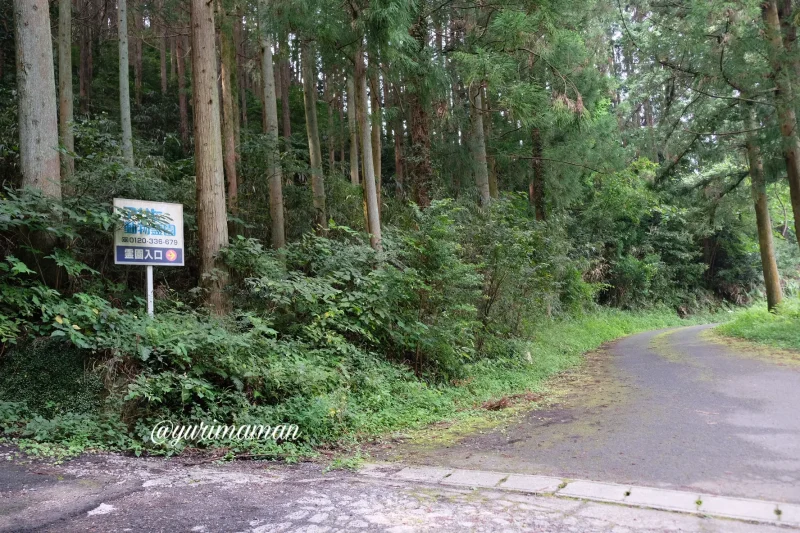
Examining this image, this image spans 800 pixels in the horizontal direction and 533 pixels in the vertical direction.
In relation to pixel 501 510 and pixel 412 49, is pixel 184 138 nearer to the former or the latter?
pixel 412 49

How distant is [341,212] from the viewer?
575 inches

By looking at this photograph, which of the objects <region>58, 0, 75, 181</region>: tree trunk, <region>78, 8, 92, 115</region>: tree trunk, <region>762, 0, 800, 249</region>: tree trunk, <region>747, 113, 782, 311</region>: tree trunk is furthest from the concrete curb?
<region>78, 8, 92, 115</region>: tree trunk

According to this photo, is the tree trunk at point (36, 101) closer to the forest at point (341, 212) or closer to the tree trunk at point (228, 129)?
the forest at point (341, 212)

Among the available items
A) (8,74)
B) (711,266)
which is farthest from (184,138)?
(711,266)

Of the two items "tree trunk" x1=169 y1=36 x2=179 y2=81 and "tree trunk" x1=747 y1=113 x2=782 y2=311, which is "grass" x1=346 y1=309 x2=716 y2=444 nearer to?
"tree trunk" x1=747 y1=113 x2=782 y2=311

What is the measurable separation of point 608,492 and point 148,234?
19.8 feet

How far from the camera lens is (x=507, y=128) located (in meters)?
19.0

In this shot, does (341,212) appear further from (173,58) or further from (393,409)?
(173,58)

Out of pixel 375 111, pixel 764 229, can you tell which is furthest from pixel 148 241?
pixel 764 229

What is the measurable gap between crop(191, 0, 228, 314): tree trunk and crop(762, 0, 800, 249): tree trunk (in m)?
11.8

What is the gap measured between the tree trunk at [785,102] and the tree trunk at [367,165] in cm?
915

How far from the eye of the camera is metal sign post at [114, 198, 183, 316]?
22.0 feet

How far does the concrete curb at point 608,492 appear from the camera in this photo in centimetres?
336

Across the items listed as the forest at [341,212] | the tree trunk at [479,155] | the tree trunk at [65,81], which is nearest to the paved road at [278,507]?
the forest at [341,212]
